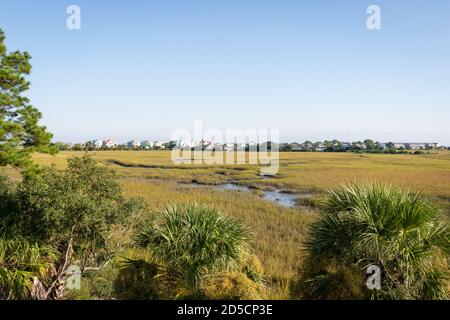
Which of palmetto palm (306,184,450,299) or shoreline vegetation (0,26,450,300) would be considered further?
shoreline vegetation (0,26,450,300)

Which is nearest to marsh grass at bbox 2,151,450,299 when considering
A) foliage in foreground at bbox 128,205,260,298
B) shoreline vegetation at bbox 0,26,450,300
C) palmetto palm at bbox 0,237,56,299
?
shoreline vegetation at bbox 0,26,450,300

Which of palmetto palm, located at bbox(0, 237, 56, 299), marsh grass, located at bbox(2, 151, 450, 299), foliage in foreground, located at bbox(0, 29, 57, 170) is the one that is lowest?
marsh grass, located at bbox(2, 151, 450, 299)

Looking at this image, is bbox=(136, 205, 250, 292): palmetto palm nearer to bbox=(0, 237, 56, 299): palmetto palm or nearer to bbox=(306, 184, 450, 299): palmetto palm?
bbox=(306, 184, 450, 299): palmetto palm

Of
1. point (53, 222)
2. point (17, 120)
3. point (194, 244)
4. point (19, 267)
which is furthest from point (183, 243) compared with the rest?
point (17, 120)

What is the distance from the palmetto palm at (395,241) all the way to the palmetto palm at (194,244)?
1848mm

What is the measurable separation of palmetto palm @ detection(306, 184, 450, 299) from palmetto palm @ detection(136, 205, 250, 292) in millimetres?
1848

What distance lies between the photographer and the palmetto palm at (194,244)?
757 centimetres

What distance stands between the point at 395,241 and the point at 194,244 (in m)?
3.94

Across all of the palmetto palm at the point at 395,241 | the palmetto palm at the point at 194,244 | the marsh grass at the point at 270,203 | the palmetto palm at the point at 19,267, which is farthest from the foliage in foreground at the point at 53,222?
the palmetto palm at the point at 395,241

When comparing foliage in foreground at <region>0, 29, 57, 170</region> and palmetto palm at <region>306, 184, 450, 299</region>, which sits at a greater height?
foliage in foreground at <region>0, 29, 57, 170</region>

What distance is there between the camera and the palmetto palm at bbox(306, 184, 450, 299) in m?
6.54

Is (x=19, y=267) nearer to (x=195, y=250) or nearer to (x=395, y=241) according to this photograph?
(x=195, y=250)
